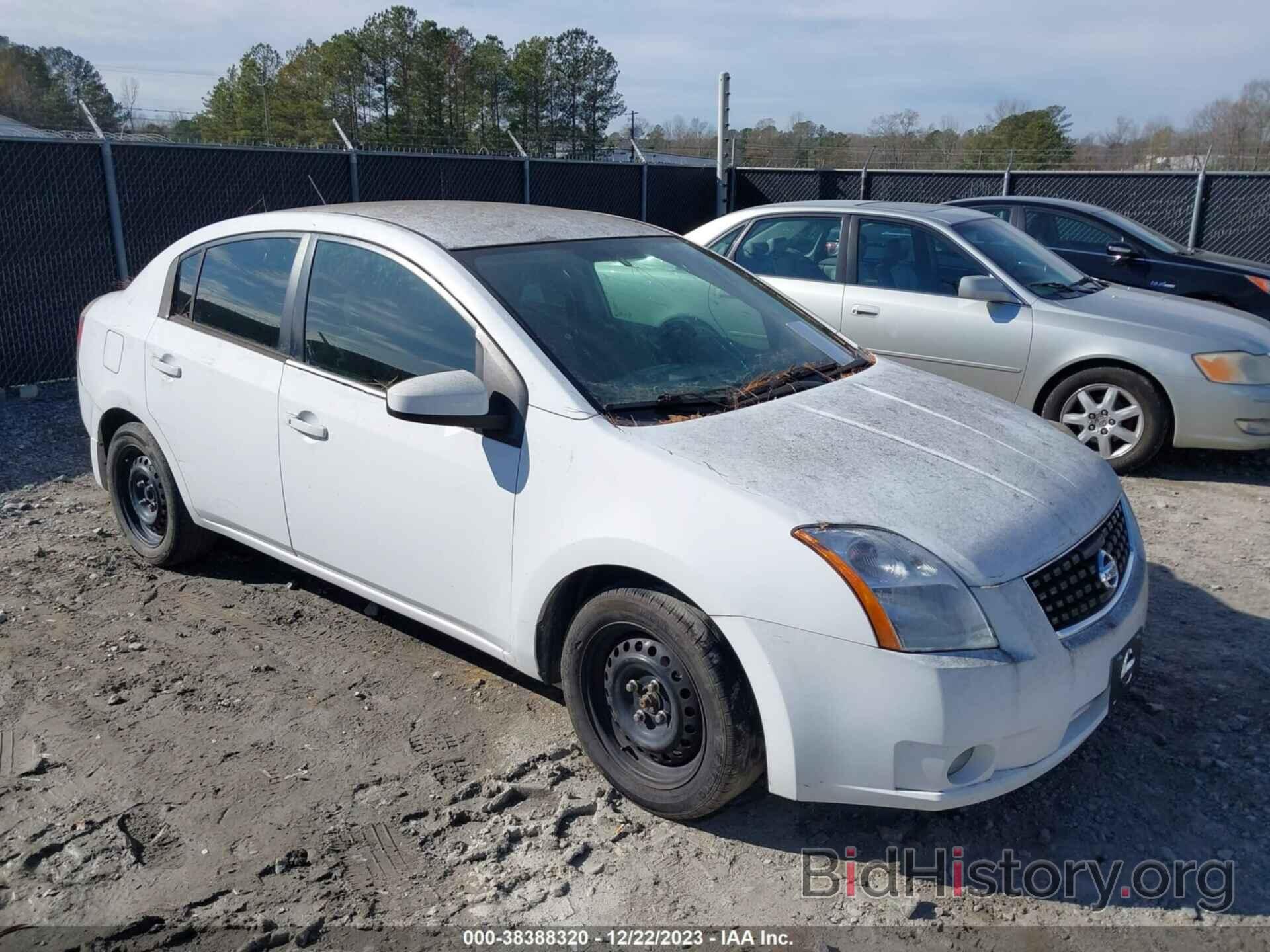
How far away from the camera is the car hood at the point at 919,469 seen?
286cm

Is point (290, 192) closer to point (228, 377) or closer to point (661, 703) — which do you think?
point (228, 377)

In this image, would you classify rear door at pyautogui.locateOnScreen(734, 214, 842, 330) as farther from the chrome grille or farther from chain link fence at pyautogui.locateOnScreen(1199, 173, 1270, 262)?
chain link fence at pyautogui.locateOnScreen(1199, 173, 1270, 262)

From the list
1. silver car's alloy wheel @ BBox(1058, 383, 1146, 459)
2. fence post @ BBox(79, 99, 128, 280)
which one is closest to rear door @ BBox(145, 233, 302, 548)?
silver car's alloy wheel @ BBox(1058, 383, 1146, 459)

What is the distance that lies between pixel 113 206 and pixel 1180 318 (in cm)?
896

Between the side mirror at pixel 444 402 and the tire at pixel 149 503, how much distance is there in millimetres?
1984

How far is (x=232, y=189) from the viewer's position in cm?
1085

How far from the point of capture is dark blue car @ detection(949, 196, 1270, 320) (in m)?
9.51

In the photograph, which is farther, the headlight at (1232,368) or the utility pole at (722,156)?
the utility pole at (722,156)

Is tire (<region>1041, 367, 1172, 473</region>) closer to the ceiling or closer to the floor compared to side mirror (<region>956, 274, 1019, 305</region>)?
closer to the floor

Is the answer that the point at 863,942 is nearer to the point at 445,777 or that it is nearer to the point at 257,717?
the point at 445,777

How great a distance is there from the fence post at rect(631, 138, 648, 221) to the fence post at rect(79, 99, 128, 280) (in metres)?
8.86

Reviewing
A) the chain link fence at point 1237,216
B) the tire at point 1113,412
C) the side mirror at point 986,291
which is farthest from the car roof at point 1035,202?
the chain link fence at point 1237,216

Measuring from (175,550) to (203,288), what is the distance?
123 cm

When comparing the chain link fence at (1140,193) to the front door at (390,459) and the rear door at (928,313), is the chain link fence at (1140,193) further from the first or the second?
the front door at (390,459)
